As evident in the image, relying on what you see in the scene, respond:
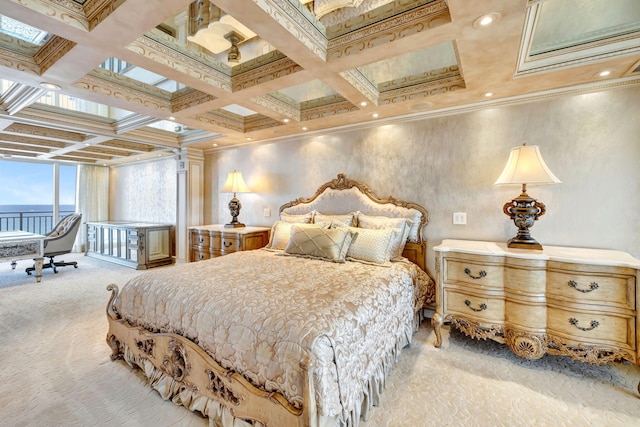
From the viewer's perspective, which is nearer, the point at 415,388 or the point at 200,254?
the point at 415,388

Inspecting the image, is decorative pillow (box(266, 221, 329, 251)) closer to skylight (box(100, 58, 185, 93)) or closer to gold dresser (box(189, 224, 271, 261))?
gold dresser (box(189, 224, 271, 261))

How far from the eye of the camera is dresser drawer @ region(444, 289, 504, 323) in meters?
2.14

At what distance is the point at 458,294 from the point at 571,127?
179 cm

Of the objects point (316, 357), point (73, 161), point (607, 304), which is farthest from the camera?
point (73, 161)

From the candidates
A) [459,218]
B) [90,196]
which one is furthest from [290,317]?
[90,196]

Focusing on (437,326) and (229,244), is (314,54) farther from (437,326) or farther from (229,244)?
(229,244)

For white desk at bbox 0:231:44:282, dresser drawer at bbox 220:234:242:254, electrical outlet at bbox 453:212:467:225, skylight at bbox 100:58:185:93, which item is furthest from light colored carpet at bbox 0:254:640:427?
skylight at bbox 100:58:185:93

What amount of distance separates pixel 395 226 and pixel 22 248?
5617mm

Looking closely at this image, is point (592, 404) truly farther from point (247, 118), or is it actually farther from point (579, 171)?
point (247, 118)

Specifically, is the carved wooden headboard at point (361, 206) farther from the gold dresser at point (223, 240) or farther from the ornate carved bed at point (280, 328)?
the gold dresser at point (223, 240)

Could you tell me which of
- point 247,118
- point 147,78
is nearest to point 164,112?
point 147,78

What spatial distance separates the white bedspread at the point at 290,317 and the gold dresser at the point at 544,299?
0.45m

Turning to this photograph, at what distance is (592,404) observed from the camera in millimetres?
1684

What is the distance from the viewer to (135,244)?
16.4ft
